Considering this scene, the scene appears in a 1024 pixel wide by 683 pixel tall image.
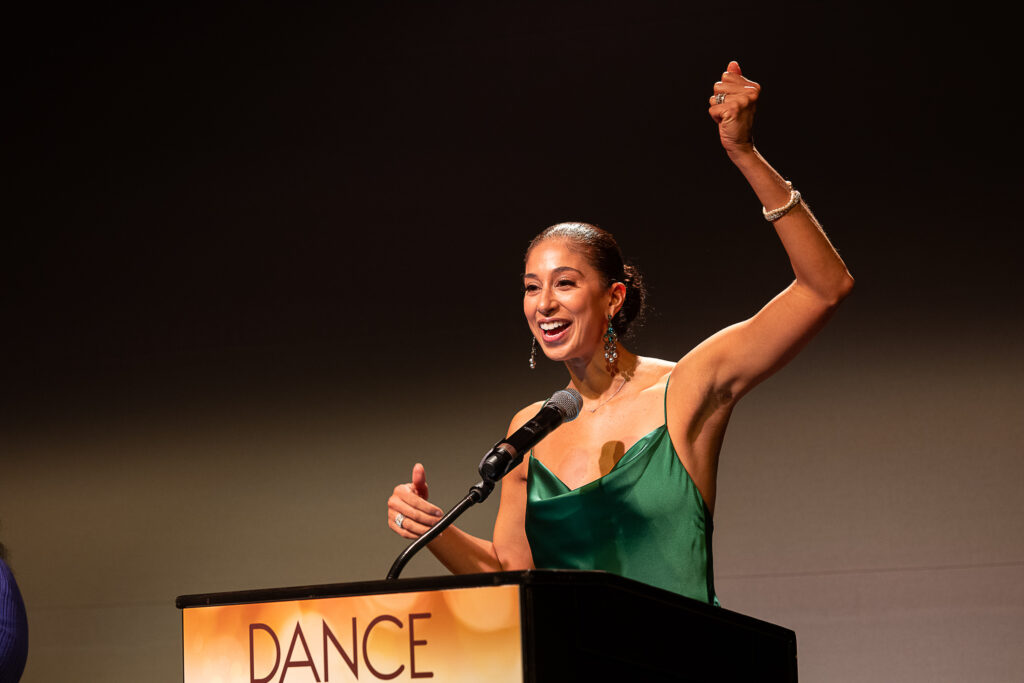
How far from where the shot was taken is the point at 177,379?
374 centimetres

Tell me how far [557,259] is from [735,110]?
0.54 m

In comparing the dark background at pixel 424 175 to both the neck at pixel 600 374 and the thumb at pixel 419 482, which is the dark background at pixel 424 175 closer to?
Result: the neck at pixel 600 374

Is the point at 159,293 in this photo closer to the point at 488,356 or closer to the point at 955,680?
the point at 488,356

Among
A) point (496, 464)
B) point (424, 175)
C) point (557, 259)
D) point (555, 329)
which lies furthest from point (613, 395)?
point (424, 175)

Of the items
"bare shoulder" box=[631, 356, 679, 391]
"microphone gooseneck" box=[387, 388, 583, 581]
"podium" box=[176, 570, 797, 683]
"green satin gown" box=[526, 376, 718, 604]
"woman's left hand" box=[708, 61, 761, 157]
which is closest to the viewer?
"podium" box=[176, 570, 797, 683]

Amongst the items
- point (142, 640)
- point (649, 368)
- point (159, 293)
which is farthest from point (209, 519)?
point (649, 368)

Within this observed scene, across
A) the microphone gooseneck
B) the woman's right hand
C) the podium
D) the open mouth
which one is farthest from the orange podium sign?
the open mouth

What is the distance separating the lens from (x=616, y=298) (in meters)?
2.08

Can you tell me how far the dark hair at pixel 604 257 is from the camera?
2.04 meters

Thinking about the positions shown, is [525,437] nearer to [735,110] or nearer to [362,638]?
[362,638]

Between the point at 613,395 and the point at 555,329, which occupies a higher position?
the point at 555,329

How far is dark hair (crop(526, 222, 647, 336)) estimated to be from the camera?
80.5 inches

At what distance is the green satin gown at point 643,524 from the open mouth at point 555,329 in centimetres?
24

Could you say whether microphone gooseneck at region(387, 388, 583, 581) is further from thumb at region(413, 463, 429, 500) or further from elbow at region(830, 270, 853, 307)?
elbow at region(830, 270, 853, 307)
